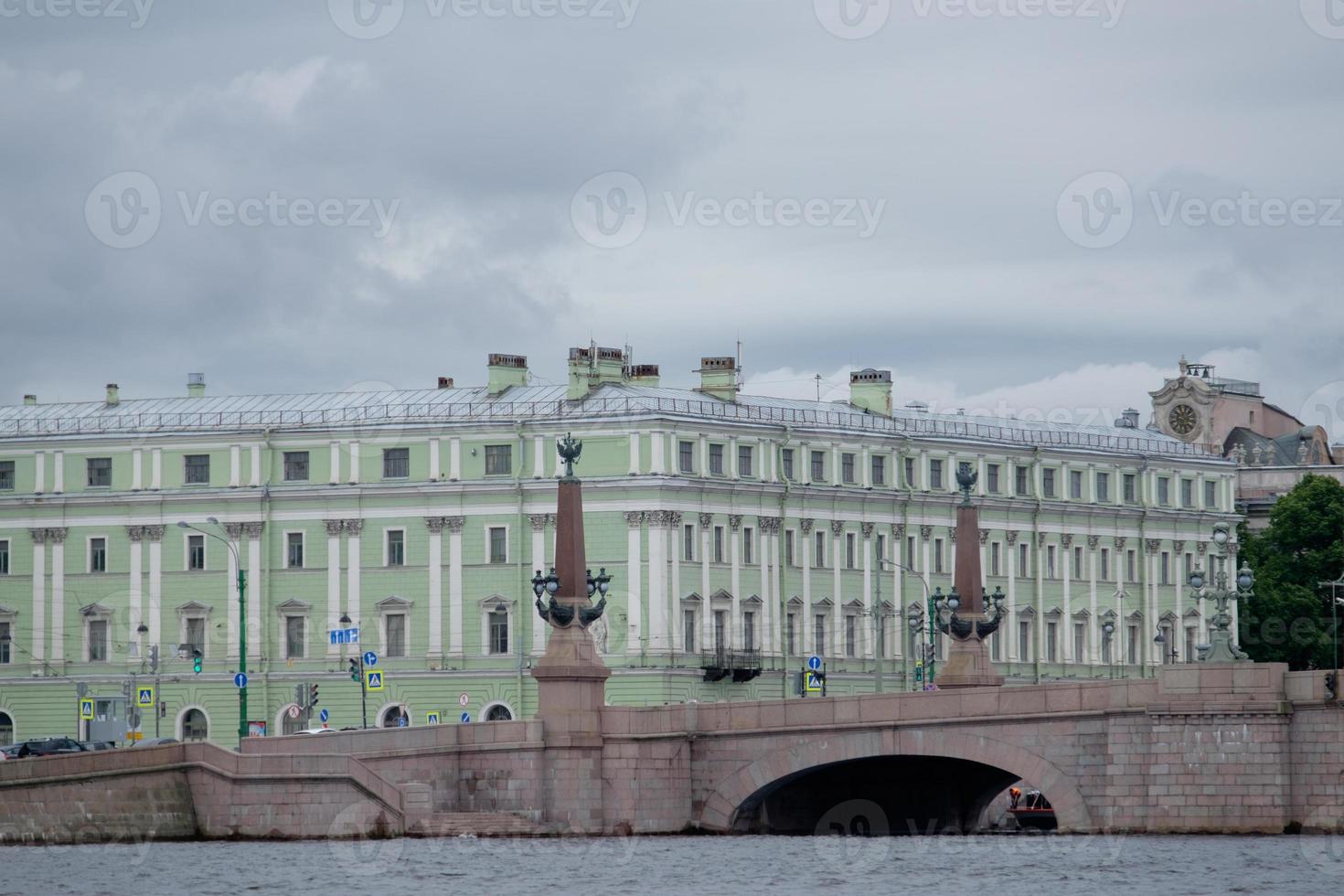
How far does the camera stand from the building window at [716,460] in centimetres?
11194

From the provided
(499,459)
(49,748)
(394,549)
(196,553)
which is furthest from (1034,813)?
(196,553)

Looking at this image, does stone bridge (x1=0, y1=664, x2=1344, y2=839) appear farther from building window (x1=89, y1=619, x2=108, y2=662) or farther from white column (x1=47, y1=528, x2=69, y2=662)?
white column (x1=47, y1=528, x2=69, y2=662)

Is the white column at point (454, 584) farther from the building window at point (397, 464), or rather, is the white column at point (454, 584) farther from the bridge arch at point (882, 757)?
the bridge arch at point (882, 757)

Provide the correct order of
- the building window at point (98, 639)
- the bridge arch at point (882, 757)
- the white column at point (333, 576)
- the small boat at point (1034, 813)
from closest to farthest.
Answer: the bridge arch at point (882, 757)
the small boat at point (1034, 813)
the white column at point (333, 576)
the building window at point (98, 639)

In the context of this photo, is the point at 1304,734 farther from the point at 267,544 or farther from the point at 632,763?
the point at 267,544

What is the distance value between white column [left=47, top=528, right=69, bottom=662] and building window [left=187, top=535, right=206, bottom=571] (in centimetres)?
432

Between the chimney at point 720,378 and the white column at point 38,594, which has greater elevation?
the chimney at point 720,378

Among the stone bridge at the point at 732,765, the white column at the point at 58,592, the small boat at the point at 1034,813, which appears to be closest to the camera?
the stone bridge at the point at 732,765

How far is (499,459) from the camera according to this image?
4432 inches

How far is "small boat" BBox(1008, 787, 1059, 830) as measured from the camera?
100062mm

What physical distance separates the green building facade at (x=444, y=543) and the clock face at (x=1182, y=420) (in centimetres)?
3798

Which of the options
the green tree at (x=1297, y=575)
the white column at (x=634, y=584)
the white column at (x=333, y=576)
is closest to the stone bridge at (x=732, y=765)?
the white column at (x=634, y=584)

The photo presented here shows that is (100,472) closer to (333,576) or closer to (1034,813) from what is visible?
(333,576)

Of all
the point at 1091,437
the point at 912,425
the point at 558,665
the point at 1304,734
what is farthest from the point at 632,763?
the point at 1091,437
